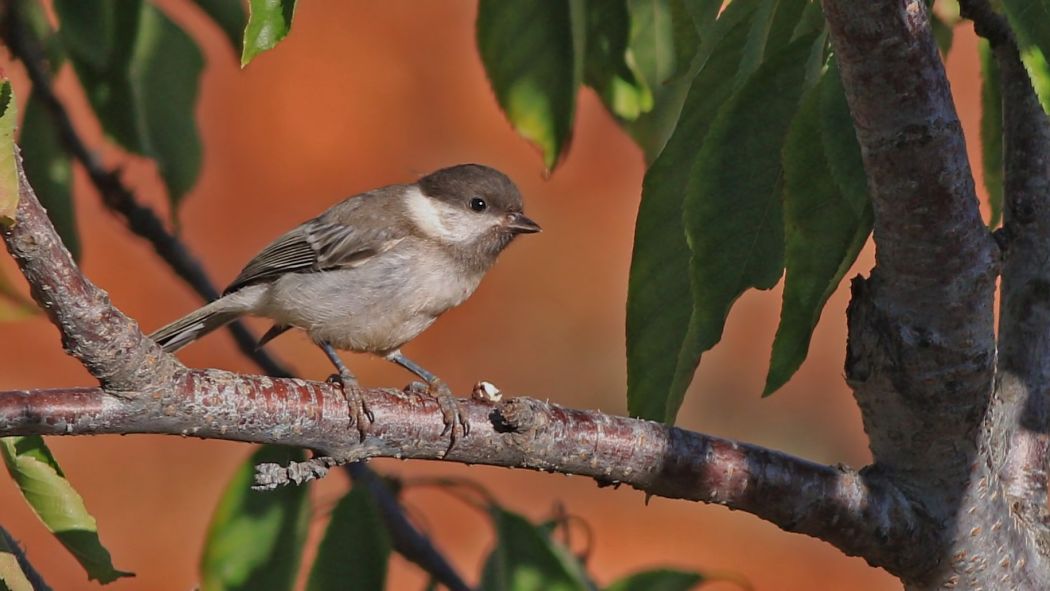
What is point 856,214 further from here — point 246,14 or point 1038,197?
point 246,14

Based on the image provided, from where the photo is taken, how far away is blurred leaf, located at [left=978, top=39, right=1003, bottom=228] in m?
2.52

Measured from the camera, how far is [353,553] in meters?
2.35

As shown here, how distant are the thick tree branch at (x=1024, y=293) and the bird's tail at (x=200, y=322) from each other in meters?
1.95

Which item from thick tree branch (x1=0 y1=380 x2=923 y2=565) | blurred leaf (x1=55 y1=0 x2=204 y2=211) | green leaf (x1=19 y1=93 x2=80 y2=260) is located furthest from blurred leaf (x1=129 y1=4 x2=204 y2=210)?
thick tree branch (x1=0 y1=380 x2=923 y2=565)

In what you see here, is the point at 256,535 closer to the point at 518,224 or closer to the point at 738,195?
the point at 738,195

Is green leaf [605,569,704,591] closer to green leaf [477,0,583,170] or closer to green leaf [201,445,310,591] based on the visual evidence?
green leaf [201,445,310,591]

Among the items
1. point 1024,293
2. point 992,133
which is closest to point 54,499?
point 1024,293

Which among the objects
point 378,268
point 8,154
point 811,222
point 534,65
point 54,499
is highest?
point 534,65

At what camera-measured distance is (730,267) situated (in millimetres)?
1868

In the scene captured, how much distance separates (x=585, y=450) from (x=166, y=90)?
1.22 metres

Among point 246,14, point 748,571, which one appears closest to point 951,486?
point 246,14

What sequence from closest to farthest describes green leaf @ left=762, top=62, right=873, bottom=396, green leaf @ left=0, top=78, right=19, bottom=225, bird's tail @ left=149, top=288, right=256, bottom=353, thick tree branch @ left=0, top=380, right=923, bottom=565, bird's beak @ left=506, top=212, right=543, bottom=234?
green leaf @ left=0, top=78, right=19, bottom=225, thick tree branch @ left=0, top=380, right=923, bottom=565, green leaf @ left=762, top=62, right=873, bottom=396, bird's tail @ left=149, top=288, right=256, bottom=353, bird's beak @ left=506, top=212, right=543, bottom=234

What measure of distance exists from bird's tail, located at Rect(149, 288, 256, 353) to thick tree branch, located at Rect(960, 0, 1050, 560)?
1.95 metres

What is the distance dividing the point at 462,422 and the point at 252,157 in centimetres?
851
